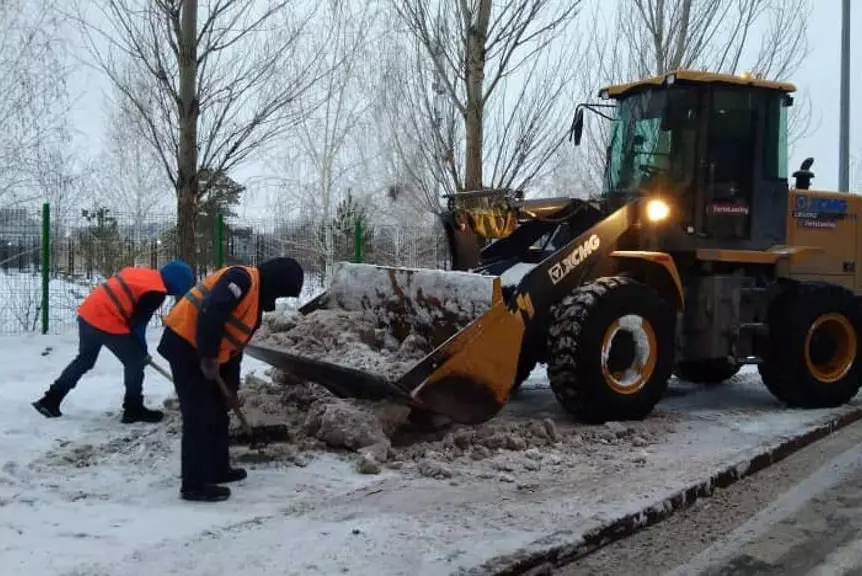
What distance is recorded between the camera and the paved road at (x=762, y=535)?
173 inches

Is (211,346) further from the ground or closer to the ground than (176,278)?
closer to the ground

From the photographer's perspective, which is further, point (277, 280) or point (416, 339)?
point (416, 339)

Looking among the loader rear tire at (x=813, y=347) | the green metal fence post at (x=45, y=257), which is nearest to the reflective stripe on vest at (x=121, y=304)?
the green metal fence post at (x=45, y=257)

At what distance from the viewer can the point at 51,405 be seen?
6867mm

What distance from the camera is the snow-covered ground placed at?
161 inches

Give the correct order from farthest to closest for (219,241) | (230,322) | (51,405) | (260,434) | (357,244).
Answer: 1. (357,244)
2. (219,241)
3. (51,405)
4. (260,434)
5. (230,322)

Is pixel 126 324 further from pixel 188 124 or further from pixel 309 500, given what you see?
pixel 188 124

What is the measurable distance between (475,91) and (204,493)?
27.0 ft

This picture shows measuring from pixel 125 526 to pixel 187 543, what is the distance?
1.51 feet

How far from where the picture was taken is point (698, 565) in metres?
4.42

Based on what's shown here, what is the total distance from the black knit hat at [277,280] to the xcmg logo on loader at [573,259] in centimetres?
237

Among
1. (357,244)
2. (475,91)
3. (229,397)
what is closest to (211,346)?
(229,397)

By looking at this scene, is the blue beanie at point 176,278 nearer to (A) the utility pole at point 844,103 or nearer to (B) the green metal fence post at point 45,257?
(B) the green metal fence post at point 45,257

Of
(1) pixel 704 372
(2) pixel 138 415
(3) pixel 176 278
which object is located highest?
(3) pixel 176 278
